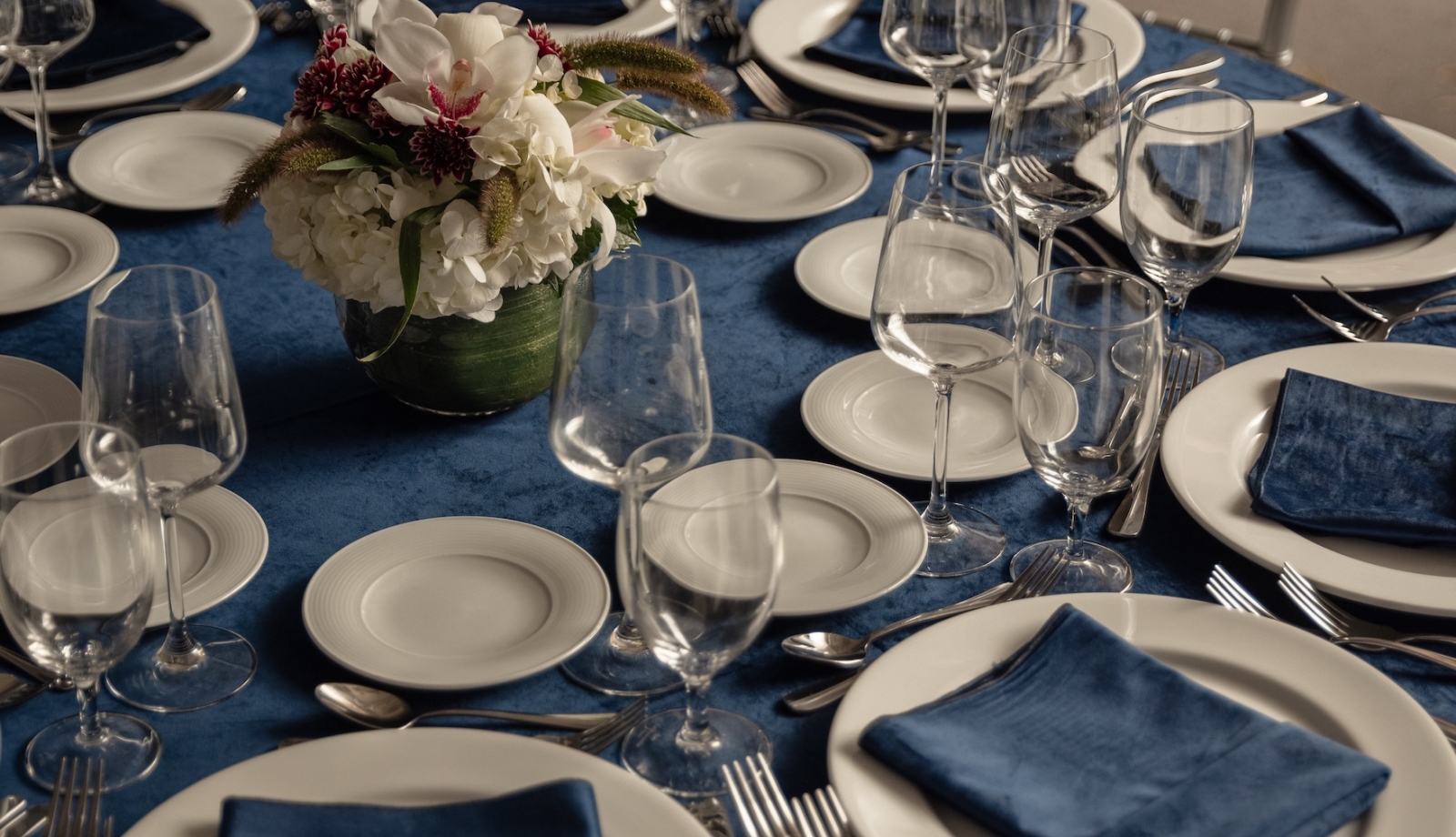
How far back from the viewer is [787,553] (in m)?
1.16

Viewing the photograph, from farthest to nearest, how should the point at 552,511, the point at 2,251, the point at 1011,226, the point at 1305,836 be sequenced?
1. the point at 2,251
2. the point at 552,511
3. the point at 1011,226
4. the point at 1305,836

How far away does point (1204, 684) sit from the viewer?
100cm

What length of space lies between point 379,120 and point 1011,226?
1.75ft

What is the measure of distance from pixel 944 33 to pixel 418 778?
44.9 inches

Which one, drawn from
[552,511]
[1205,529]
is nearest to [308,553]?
[552,511]

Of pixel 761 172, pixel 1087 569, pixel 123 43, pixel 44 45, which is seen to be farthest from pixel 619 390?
pixel 123 43

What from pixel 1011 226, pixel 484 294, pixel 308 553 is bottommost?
pixel 308 553

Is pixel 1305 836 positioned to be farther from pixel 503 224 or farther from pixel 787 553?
pixel 503 224

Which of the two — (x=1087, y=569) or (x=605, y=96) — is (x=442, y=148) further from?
(x=1087, y=569)

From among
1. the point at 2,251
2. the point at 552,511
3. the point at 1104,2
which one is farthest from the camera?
the point at 1104,2

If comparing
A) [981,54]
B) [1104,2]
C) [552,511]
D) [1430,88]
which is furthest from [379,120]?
[1430,88]

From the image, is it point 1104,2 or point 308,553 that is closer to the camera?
point 308,553

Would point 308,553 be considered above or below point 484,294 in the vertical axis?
below

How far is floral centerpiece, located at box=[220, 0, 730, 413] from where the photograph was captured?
1146 millimetres
